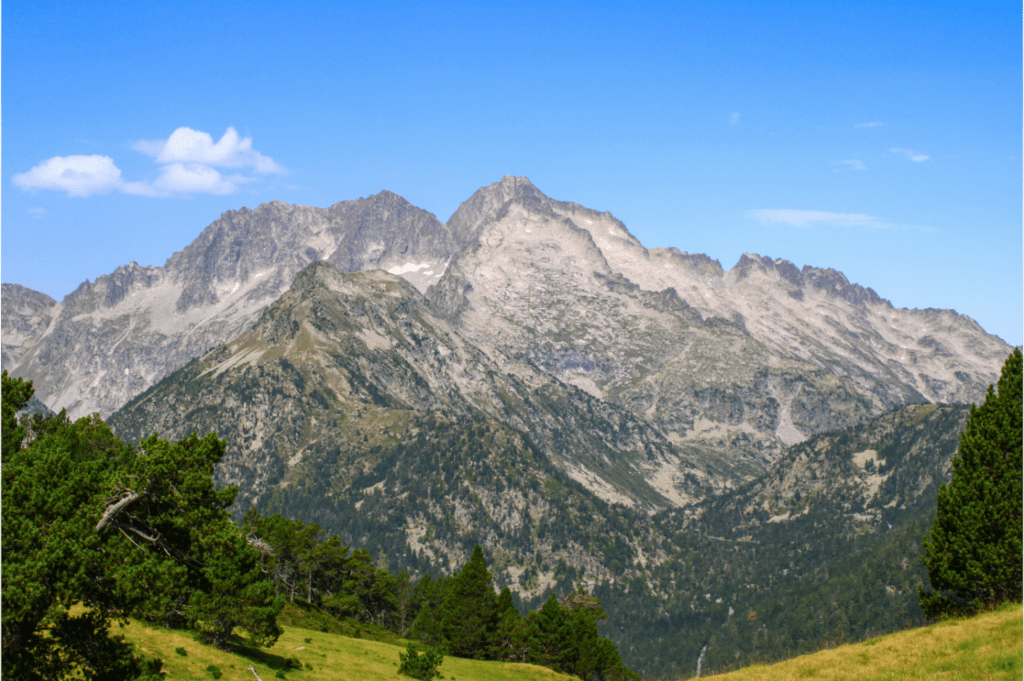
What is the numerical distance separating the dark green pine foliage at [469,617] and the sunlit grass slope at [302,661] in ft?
78.5

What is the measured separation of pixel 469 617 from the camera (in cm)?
11681

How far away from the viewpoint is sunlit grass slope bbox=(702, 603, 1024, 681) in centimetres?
3412

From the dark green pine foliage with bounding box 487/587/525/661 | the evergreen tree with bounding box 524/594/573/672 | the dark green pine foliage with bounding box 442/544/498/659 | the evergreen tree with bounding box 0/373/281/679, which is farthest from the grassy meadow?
the dark green pine foliage with bounding box 487/587/525/661

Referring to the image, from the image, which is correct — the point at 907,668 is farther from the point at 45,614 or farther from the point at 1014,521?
the point at 45,614

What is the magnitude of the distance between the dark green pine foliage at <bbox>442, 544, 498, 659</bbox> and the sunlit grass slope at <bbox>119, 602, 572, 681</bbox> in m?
23.9

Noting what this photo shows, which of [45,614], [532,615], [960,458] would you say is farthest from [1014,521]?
[532,615]

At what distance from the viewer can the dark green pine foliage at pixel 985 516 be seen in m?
52.2

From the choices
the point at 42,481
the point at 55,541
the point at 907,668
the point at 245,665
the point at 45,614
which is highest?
the point at 42,481

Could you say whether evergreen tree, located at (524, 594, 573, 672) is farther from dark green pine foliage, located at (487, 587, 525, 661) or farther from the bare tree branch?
the bare tree branch

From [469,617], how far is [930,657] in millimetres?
86437

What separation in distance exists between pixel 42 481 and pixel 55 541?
2.95 metres

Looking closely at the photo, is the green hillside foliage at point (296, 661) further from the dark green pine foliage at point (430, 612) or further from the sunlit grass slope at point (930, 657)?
the dark green pine foliage at point (430, 612)

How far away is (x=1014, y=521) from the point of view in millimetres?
52219

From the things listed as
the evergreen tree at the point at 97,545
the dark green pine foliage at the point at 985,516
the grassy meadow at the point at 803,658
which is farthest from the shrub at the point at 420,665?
the dark green pine foliage at the point at 985,516
